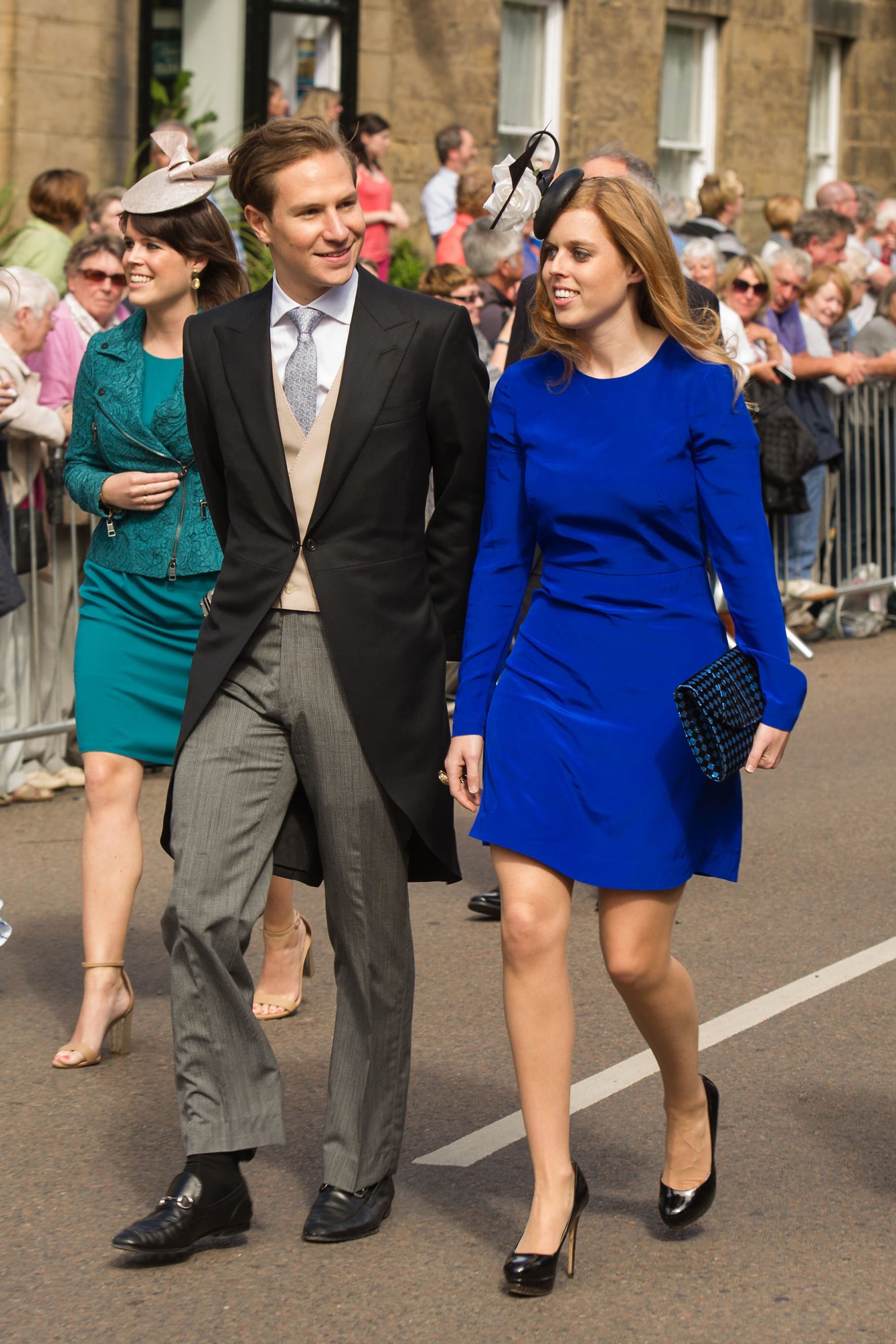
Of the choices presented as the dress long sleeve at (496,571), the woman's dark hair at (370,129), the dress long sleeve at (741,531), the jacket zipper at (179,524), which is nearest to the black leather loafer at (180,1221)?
the dress long sleeve at (496,571)

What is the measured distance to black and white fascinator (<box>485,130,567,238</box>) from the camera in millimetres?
4027

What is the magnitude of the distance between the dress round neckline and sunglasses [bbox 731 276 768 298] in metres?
6.99

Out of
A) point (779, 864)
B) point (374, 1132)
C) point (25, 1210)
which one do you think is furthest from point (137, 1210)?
point (779, 864)

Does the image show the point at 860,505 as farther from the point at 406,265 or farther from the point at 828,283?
the point at 406,265

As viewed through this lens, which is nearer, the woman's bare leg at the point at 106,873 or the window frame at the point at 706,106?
the woman's bare leg at the point at 106,873

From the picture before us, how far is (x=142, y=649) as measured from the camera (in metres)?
5.04

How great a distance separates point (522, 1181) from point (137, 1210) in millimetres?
809

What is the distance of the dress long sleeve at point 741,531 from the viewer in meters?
3.72

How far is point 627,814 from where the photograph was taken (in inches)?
146

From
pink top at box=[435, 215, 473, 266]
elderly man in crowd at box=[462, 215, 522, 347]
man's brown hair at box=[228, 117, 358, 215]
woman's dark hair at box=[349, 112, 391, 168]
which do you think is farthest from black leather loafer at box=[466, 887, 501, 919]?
woman's dark hair at box=[349, 112, 391, 168]

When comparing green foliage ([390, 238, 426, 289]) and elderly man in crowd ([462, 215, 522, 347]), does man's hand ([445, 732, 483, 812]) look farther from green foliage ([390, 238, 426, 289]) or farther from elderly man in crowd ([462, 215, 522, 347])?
green foliage ([390, 238, 426, 289])

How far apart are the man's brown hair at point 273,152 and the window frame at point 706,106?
18158 mm

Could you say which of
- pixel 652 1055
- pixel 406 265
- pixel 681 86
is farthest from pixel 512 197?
pixel 681 86

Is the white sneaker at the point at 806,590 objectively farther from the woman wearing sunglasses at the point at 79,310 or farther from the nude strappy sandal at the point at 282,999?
the nude strappy sandal at the point at 282,999
